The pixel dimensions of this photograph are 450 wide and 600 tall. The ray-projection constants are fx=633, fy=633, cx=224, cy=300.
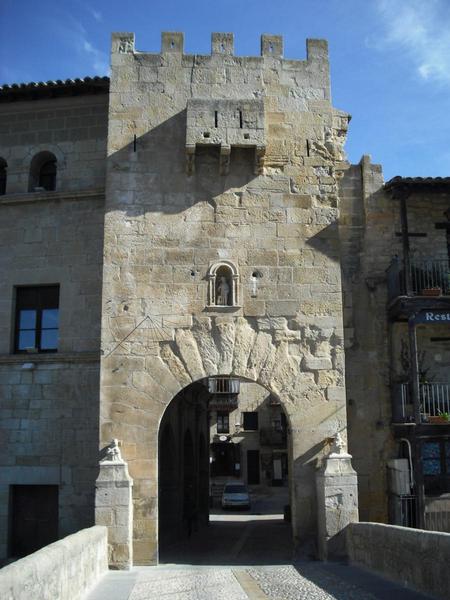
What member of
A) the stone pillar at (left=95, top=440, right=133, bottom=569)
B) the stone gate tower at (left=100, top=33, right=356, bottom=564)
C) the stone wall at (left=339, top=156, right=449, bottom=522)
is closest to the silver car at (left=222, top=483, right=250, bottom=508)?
the stone wall at (left=339, top=156, right=449, bottom=522)

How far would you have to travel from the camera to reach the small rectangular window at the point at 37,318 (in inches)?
499

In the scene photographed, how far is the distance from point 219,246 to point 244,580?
5448 millimetres

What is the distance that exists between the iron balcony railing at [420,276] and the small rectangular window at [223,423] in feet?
82.4

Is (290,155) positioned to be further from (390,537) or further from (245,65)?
(390,537)

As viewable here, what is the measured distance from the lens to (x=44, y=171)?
44.5ft

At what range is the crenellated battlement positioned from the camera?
11789 millimetres

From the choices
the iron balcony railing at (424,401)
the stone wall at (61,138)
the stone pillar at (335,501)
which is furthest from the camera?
the stone wall at (61,138)

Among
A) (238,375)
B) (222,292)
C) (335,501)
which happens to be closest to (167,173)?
(222,292)

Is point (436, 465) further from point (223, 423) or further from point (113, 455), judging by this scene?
point (223, 423)

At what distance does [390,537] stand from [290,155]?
22.5ft

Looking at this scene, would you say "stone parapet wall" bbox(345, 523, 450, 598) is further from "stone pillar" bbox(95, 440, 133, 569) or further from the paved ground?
"stone pillar" bbox(95, 440, 133, 569)

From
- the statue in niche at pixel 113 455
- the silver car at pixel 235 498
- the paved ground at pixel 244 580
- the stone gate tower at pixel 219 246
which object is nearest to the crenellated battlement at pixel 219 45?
the stone gate tower at pixel 219 246

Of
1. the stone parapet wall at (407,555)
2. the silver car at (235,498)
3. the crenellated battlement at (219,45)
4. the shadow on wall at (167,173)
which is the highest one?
the crenellated battlement at (219,45)

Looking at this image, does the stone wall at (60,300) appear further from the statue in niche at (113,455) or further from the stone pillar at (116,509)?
the stone pillar at (116,509)
